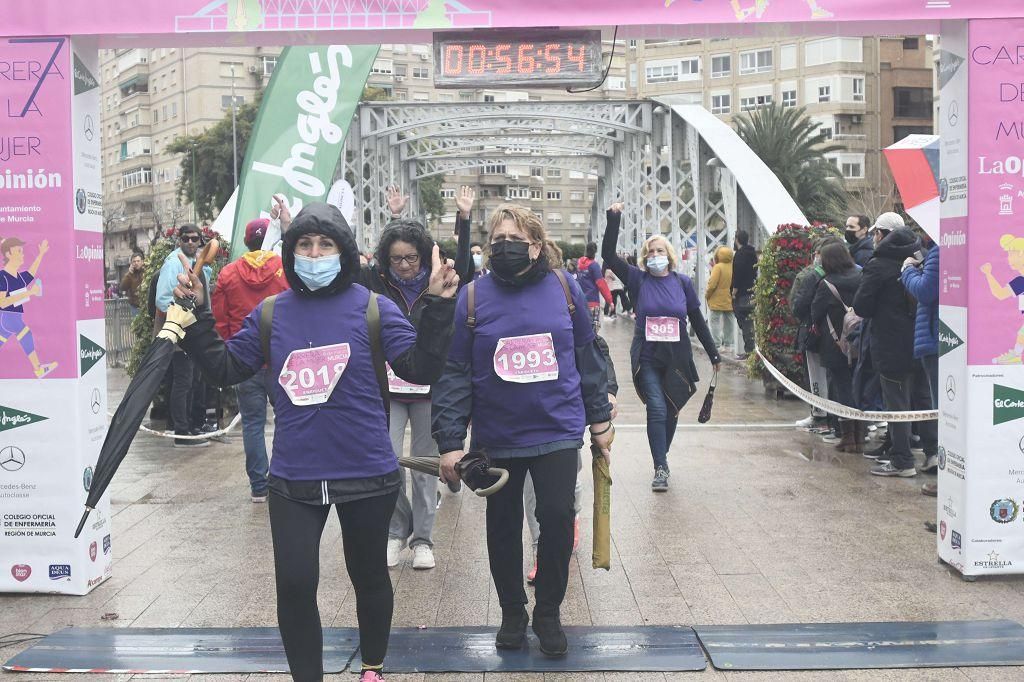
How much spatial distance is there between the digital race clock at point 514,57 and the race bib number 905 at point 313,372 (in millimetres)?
2469

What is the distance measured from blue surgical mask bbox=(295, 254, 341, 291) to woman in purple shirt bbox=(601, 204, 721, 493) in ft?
14.3

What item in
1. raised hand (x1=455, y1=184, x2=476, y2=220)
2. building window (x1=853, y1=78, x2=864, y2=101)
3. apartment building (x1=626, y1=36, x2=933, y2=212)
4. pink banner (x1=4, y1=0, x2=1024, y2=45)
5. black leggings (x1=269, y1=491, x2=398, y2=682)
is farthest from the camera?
building window (x1=853, y1=78, x2=864, y2=101)

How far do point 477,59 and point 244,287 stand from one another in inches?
99.8

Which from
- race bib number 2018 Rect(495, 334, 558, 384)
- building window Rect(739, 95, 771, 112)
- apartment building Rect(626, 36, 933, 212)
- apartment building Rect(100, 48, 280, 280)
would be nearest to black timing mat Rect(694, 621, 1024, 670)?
race bib number 2018 Rect(495, 334, 558, 384)

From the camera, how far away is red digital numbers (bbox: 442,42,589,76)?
6.32m

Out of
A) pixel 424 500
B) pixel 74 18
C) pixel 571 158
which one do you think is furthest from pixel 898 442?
pixel 571 158

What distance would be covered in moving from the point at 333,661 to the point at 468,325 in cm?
154

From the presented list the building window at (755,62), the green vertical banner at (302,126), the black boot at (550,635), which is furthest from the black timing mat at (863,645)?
the building window at (755,62)

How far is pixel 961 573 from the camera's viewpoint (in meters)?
6.34

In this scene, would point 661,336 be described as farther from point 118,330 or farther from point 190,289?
point 118,330

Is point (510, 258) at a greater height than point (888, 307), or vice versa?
point (510, 258)

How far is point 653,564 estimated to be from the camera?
22.0 ft

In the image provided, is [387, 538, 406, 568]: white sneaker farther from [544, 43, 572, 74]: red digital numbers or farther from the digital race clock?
[544, 43, 572, 74]: red digital numbers

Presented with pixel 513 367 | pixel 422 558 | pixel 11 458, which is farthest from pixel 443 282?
pixel 11 458
